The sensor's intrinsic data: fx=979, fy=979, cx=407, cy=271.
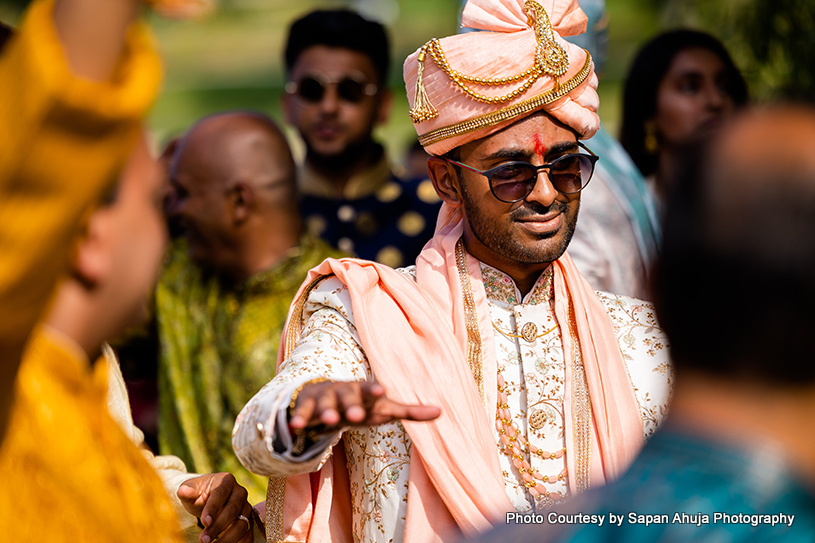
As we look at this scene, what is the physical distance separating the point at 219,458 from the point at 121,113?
3007 mm

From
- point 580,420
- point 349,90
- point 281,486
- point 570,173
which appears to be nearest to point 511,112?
point 570,173

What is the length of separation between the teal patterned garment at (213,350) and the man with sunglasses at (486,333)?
1201 millimetres

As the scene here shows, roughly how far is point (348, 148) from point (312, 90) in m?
0.37

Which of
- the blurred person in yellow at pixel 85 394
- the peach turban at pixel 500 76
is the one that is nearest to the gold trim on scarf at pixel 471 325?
the peach turban at pixel 500 76

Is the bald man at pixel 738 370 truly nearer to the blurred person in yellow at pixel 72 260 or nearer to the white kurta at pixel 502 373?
the blurred person in yellow at pixel 72 260

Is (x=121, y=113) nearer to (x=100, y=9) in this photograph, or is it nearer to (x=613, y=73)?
(x=100, y=9)

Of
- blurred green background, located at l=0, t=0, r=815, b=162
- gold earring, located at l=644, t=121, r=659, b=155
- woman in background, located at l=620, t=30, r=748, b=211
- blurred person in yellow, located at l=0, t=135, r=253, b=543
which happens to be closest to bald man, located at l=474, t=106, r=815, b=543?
blurred person in yellow, located at l=0, t=135, r=253, b=543

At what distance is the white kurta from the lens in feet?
8.57

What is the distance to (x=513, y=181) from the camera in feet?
9.77

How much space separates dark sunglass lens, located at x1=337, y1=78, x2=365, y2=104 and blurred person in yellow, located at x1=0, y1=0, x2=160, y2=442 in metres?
4.09

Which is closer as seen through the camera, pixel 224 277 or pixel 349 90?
pixel 224 277

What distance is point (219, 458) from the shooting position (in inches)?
159

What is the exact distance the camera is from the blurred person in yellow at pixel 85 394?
5.17 feet

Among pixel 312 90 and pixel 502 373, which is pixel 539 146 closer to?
pixel 502 373
